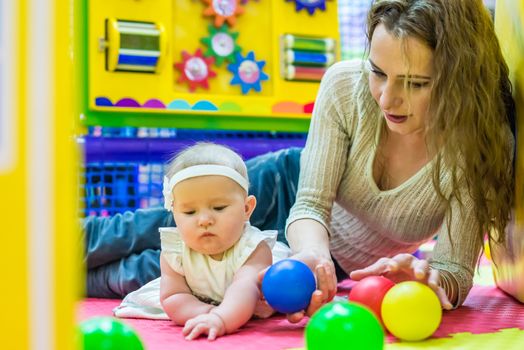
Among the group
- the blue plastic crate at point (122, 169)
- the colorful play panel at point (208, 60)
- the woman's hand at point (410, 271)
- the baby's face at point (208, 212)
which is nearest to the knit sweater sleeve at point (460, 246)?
the woman's hand at point (410, 271)

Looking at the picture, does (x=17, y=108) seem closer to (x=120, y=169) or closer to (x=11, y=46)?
(x=11, y=46)

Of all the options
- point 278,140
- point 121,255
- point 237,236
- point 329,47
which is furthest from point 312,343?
point 329,47

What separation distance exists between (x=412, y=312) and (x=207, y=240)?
0.36 metres

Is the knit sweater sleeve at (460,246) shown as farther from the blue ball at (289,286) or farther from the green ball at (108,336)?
the green ball at (108,336)

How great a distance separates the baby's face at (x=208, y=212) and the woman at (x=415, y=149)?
Result: 0.40ft

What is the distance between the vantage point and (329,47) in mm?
2230

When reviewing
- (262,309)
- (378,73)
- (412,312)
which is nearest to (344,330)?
(412,312)

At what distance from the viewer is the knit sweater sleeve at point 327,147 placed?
130 cm

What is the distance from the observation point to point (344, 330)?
761mm

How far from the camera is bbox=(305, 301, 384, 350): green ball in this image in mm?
758

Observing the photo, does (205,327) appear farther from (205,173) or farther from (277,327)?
(205,173)

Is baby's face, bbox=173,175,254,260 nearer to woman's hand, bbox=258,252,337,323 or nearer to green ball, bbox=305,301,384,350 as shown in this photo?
woman's hand, bbox=258,252,337,323

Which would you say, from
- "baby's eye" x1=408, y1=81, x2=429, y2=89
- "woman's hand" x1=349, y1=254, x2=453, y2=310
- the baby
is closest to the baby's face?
the baby

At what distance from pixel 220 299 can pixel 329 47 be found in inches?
50.0
